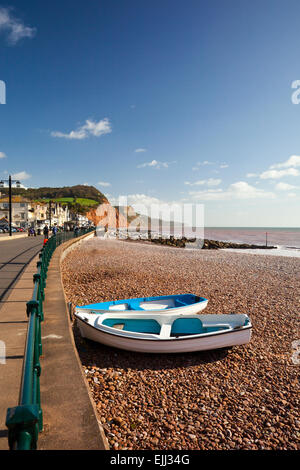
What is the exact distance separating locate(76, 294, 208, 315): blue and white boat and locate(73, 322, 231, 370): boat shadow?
3.86ft

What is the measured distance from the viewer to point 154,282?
48.3 ft

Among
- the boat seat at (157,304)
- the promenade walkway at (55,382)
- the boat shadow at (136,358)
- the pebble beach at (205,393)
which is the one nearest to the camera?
the promenade walkway at (55,382)

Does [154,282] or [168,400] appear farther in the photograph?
[154,282]

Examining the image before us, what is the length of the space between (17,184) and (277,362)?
26358mm

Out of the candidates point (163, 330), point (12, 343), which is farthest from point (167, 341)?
point (12, 343)

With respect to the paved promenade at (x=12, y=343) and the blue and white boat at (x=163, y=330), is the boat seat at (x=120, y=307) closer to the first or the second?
the blue and white boat at (x=163, y=330)

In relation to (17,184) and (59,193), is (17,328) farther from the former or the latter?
(59,193)

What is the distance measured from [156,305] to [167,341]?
3.13 m

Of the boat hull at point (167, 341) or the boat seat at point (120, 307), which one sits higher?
the boat seat at point (120, 307)

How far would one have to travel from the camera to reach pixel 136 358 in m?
6.56

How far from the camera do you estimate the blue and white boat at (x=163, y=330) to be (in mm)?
6465

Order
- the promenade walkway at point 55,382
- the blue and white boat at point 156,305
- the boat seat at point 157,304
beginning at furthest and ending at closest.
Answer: the boat seat at point 157,304
the blue and white boat at point 156,305
the promenade walkway at point 55,382

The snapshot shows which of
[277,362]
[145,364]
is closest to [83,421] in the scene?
[145,364]

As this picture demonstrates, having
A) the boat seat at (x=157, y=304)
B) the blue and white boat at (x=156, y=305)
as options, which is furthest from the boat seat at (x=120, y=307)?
the boat seat at (x=157, y=304)
